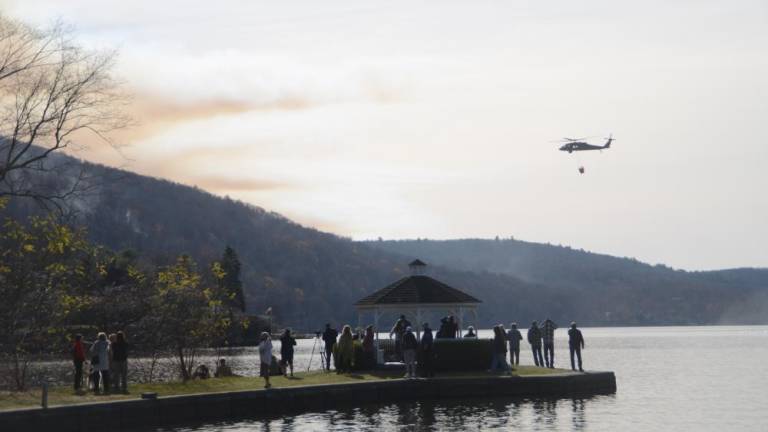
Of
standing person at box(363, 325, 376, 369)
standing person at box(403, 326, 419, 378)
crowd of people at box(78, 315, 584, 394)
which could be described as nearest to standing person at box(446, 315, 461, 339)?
crowd of people at box(78, 315, 584, 394)

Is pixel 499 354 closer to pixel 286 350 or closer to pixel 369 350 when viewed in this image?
pixel 369 350

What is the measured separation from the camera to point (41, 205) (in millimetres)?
42500

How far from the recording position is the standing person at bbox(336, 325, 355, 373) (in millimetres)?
47156

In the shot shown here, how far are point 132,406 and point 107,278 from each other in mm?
98919

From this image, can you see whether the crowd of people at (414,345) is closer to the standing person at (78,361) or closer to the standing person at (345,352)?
the standing person at (345,352)

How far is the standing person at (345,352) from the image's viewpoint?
47.2 meters

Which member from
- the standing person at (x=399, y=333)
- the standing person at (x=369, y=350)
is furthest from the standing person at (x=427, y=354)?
the standing person at (x=369, y=350)

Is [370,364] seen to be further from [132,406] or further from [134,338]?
[134,338]

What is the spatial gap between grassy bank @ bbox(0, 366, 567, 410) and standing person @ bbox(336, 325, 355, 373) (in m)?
0.78

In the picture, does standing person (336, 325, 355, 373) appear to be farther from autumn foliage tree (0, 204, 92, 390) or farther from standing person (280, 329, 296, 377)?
autumn foliage tree (0, 204, 92, 390)

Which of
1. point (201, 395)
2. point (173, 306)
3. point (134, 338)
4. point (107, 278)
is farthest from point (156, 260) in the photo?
point (201, 395)

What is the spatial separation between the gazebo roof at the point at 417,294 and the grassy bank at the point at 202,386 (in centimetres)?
360

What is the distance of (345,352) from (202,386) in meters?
8.60

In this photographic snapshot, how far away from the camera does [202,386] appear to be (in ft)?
132
